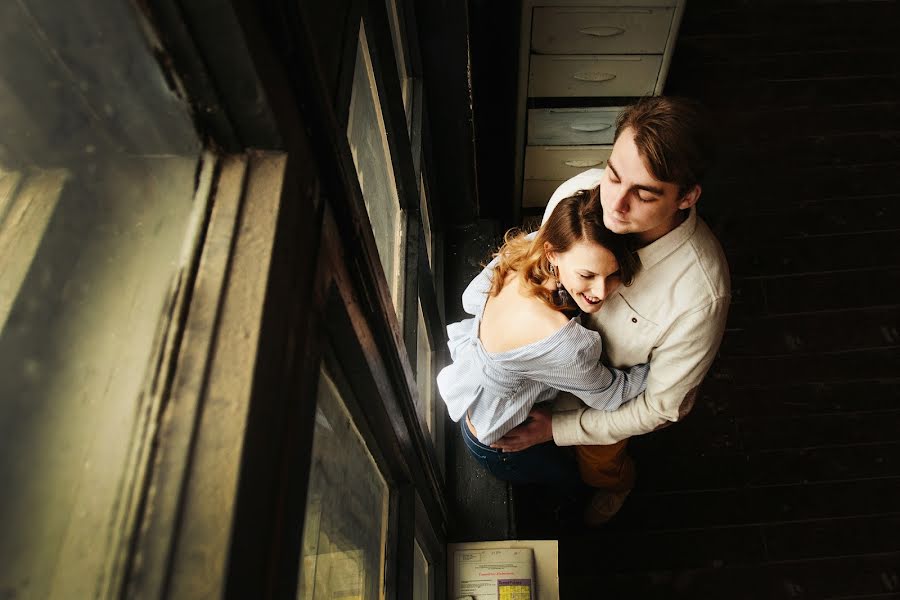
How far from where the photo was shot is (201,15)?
46 cm

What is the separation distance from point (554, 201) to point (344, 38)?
2.88ft

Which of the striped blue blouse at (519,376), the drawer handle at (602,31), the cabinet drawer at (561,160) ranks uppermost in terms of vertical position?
the drawer handle at (602,31)

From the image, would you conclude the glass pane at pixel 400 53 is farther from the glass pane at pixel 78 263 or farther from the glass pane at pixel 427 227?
the glass pane at pixel 78 263

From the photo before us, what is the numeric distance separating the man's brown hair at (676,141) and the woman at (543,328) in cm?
18

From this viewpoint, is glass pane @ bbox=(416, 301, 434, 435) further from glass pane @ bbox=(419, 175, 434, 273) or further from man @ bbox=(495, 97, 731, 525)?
man @ bbox=(495, 97, 731, 525)

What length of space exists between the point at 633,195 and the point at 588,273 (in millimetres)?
180

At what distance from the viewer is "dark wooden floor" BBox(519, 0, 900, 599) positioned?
2.33 m

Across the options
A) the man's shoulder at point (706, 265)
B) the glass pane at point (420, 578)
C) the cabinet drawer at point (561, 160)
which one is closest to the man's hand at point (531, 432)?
the glass pane at point (420, 578)

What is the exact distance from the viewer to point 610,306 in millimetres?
1331

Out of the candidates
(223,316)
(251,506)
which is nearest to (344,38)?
(223,316)

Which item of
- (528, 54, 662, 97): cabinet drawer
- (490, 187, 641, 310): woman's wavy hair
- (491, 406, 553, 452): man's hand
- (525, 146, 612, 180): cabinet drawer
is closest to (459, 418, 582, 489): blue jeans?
(491, 406, 553, 452): man's hand

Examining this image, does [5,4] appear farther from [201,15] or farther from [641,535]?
[641,535]

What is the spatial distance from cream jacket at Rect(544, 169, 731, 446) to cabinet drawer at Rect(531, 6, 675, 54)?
140cm

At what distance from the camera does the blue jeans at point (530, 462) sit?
1.83 meters
